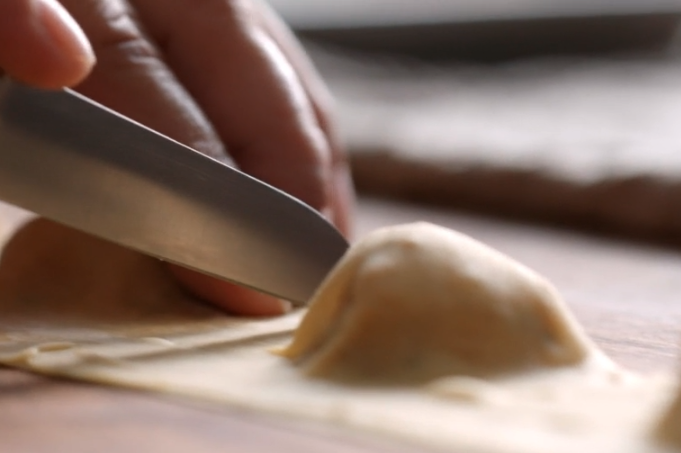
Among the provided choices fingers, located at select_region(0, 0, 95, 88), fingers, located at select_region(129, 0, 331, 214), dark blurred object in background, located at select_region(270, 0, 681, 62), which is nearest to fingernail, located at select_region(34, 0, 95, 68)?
fingers, located at select_region(0, 0, 95, 88)

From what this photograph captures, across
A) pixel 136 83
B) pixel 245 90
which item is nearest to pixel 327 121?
pixel 245 90

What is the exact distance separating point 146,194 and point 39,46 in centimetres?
12

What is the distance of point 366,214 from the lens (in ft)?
3.95

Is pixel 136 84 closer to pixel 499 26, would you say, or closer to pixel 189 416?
pixel 189 416

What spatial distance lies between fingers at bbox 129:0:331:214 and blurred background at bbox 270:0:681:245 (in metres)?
0.40

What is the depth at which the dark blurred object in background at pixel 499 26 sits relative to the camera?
7.60 ft

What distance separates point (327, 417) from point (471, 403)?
3.1 inches

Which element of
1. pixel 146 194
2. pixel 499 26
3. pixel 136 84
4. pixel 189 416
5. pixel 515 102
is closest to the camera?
pixel 189 416

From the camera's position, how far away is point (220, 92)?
0.84 metres

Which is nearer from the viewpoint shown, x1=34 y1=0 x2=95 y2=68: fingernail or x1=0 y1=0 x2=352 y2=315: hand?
x1=34 y1=0 x2=95 y2=68: fingernail

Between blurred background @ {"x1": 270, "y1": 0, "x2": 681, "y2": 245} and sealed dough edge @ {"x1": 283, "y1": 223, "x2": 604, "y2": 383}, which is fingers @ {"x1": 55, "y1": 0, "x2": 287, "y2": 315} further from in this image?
blurred background @ {"x1": 270, "y1": 0, "x2": 681, "y2": 245}

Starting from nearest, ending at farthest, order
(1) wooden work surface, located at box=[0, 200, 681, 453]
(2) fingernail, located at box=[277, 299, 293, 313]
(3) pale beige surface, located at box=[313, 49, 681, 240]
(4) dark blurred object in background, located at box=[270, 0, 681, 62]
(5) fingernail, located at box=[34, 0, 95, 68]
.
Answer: (1) wooden work surface, located at box=[0, 200, 681, 453] < (5) fingernail, located at box=[34, 0, 95, 68] < (2) fingernail, located at box=[277, 299, 293, 313] < (3) pale beige surface, located at box=[313, 49, 681, 240] < (4) dark blurred object in background, located at box=[270, 0, 681, 62]

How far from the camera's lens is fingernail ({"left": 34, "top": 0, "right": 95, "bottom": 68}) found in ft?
1.77

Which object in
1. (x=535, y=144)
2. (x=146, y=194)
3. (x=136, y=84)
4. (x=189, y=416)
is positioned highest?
(x=535, y=144)
